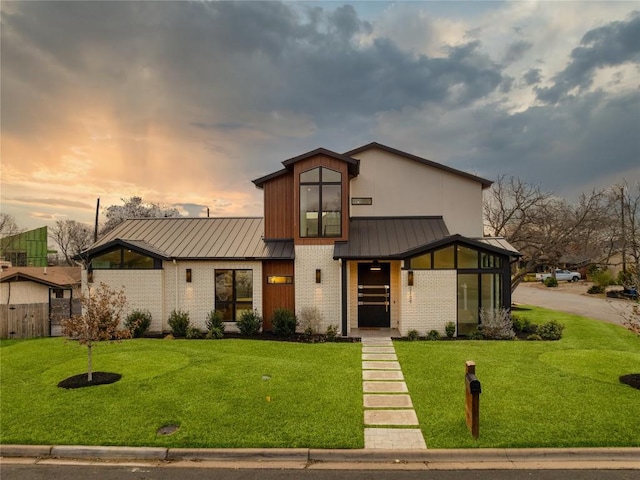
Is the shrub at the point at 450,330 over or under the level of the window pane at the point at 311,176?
under

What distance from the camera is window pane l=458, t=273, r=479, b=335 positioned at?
13.5 metres

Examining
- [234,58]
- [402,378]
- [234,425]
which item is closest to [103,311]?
[234,425]

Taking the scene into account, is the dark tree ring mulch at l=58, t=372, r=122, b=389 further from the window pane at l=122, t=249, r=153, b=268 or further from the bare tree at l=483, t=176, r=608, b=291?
the bare tree at l=483, t=176, r=608, b=291

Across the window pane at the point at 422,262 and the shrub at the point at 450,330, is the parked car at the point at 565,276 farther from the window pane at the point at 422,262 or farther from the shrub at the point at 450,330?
the window pane at the point at 422,262

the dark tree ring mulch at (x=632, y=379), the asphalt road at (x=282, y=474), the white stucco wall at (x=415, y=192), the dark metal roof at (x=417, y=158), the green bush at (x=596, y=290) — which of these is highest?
the dark metal roof at (x=417, y=158)

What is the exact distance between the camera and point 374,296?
15062mm

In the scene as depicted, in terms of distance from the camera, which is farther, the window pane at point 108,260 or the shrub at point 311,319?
the window pane at point 108,260

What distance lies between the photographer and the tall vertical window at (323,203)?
48.7ft

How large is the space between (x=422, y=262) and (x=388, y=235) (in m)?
2.20

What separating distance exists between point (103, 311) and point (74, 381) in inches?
65.4

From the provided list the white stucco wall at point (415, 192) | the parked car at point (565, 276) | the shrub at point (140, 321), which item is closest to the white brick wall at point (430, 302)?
the white stucco wall at point (415, 192)

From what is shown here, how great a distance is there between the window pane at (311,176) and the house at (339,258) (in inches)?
1.6

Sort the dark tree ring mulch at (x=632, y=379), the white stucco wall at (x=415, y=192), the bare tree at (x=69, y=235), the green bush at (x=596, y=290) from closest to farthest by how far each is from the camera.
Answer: the dark tree ring mulch at (x=632, y=379) < the white stucco wall at (x=415, y=192) < the green bush at (x=596, y=290) < the bare tree at (x=69, y=235)

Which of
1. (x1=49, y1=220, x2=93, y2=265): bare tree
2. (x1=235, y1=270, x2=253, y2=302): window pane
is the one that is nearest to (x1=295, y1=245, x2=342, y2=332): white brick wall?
(x1=235, y1=270, x2=253, y2=302): window pane
